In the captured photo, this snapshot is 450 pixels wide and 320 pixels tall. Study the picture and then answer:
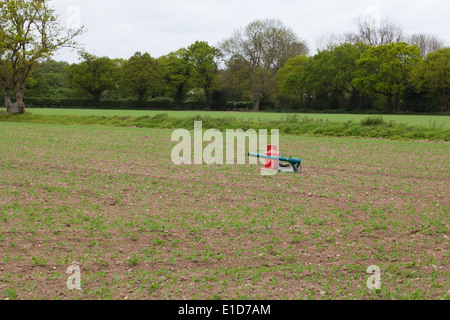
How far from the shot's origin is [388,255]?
6816mm

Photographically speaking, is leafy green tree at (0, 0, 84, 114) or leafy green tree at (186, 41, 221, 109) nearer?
leafy green tree at (0, 0, 84, 114)

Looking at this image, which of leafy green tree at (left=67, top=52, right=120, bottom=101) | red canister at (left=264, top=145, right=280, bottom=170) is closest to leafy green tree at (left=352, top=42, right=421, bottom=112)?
leafy green tree at (left=67, top=52, right=120, bottom=101)

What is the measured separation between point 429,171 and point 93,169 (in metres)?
10.5

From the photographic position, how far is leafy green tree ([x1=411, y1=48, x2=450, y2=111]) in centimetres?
6144

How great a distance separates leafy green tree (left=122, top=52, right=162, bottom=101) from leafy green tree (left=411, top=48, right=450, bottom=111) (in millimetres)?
45949

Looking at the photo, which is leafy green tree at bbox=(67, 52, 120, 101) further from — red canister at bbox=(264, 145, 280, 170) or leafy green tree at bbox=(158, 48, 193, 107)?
red canister at bbox=(264, 145, 280, 170)

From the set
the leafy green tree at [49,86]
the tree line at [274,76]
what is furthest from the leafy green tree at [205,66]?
the leafy green tree at [49,86]

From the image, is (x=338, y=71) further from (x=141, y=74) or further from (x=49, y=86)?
(x=49, y=86)

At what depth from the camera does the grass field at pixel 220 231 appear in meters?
5.76

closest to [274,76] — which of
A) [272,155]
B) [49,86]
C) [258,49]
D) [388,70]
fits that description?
[258,49]

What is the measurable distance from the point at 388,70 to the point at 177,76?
127ft

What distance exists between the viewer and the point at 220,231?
7.89 m

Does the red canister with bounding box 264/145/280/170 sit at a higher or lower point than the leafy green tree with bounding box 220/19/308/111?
lower

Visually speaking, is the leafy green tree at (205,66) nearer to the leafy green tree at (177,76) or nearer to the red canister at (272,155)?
the leafy green tree at (177,76)
